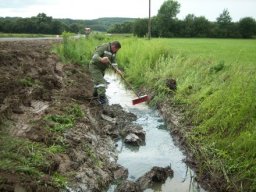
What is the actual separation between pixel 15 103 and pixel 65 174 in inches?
101

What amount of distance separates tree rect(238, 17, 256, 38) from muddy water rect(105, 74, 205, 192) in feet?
179

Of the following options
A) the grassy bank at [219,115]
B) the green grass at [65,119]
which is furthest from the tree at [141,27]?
the green grass at [65,119]

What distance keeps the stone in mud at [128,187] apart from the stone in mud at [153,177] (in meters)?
0.20

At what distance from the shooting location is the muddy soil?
4.48 m

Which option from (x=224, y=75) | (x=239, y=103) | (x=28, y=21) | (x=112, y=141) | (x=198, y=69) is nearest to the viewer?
(x=239, y=103)

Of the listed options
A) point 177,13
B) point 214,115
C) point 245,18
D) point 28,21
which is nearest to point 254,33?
point 245,18

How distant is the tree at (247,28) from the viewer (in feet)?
194

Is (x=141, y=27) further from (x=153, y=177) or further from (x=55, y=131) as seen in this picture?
(x=153, y=177)

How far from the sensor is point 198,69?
10844 mm

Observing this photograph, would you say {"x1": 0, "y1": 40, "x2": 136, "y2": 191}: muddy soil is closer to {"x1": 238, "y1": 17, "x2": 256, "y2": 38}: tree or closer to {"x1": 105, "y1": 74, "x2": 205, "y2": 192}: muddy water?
{"x1": 105, "y1": 74, "x2": 205, "y2": 192}: muddy water

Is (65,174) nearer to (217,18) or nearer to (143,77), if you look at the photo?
(143,77)

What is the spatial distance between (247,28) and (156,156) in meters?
58.4

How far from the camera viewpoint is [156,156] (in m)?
6.58

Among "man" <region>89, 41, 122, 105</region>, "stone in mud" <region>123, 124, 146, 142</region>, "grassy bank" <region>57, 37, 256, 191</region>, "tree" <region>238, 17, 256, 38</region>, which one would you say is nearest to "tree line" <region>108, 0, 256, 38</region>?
"tree" <region>238, 17, 256, 38</region>
